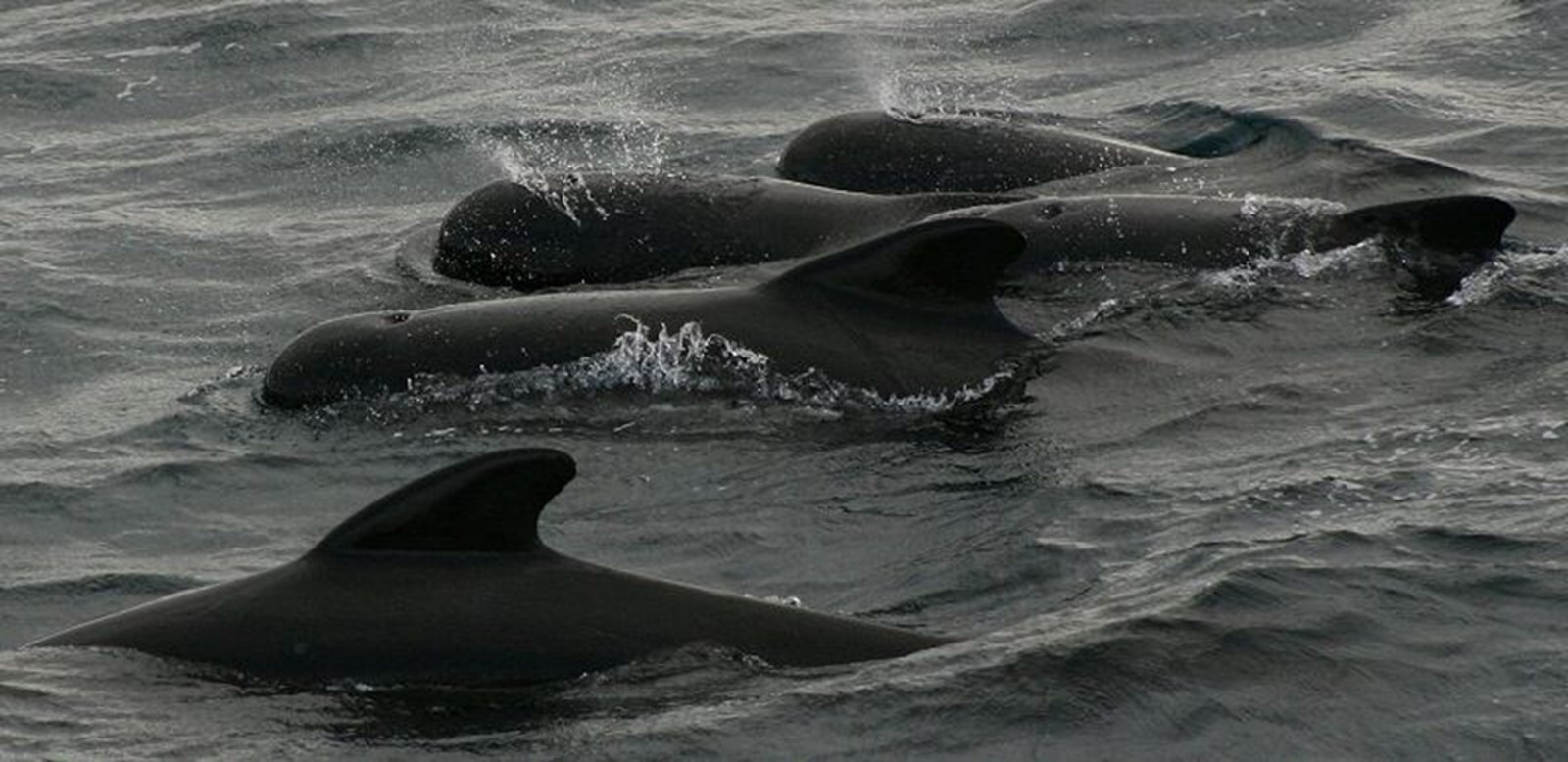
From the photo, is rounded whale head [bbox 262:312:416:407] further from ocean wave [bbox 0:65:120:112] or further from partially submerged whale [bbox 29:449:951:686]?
ocean wave [bbox 0:65:120:112]

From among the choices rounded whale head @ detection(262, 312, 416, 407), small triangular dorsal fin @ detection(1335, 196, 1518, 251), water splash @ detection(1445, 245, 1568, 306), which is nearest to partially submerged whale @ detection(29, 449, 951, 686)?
rounded whale head @ detection(262, 312, 416, 407)

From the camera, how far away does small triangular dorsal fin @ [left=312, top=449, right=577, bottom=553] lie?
928cm

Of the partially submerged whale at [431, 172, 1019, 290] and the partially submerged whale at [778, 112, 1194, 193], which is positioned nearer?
the partially submerged whale at [431, 172, 1019, 290]

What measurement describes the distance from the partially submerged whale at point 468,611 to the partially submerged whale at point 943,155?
317 inches

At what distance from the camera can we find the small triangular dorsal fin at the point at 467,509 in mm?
9281

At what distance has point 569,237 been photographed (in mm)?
16406

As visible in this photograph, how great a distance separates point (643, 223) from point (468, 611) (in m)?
7.11

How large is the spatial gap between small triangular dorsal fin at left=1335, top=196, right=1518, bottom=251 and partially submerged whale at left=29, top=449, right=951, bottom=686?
572cm

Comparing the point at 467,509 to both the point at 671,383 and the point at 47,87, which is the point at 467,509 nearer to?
the point at 671,383

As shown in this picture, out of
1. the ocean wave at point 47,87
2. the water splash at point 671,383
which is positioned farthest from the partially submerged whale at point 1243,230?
the ocean wave at point 47,87

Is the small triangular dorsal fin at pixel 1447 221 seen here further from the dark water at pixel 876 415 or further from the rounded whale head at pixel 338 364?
the rounded whale head at pixel 338 364

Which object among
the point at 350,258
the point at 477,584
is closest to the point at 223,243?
the point at 350,258

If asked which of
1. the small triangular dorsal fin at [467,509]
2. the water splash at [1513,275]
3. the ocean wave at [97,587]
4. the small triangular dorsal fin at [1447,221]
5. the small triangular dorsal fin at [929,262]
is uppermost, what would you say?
the small triangular dorsal fin at [467,509]

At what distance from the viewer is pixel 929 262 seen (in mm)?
12820
